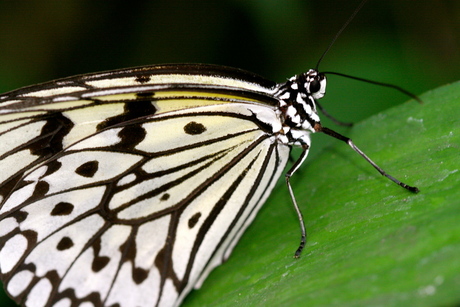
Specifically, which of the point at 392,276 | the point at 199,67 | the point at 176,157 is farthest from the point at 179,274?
the point at 392,276

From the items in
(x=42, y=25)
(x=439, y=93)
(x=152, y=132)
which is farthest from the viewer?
(x=42, y=25)

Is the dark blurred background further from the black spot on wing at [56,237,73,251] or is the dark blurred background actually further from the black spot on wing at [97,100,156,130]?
the black spot on wing at [56,237,73,251]

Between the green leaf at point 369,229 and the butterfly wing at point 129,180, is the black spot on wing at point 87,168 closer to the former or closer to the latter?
the butterfly wing at point 129,180

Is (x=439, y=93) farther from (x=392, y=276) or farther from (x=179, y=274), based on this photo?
(x=179, y=274)

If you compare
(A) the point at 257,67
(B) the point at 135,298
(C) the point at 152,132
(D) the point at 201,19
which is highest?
(D) the point at 201,19

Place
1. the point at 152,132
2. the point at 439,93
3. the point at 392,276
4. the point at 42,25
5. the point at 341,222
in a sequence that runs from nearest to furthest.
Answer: the point at 392,276, the point at 341,222, the point at 152,132, the point at 439,93, the point at 42,25
